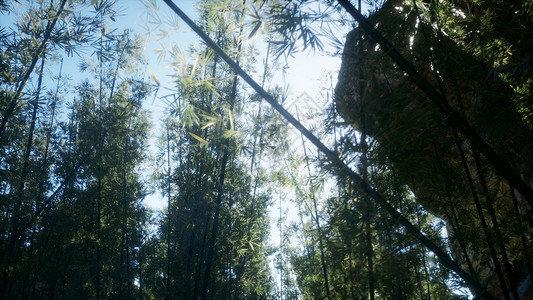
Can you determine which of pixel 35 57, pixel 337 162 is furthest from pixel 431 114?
pixel 35 57

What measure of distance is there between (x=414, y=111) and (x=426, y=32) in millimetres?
587

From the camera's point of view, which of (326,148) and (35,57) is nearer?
(326,148)

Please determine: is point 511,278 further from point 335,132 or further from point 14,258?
point 14,258

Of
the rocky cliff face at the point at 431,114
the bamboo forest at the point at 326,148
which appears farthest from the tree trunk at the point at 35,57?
the rocky cliff face at the point at 431,114

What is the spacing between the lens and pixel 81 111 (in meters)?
5.70

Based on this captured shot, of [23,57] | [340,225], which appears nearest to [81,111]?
[23,57]

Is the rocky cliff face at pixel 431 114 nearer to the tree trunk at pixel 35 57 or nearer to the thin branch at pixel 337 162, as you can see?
the thin branch at pixel 337 162

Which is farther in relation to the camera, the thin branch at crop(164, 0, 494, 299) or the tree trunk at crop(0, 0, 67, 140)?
the tree trunk at crop(0, 0, 67, 140)

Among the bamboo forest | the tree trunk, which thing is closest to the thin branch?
the bamboo forest

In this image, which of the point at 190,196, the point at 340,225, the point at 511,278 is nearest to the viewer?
the point at 511,278

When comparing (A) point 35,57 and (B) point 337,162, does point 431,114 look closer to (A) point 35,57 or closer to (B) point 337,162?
(B) point 337,162

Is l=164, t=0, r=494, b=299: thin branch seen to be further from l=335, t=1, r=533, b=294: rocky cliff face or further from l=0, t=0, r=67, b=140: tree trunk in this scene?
l=0, t=0, r=67, b=140: tree trunk

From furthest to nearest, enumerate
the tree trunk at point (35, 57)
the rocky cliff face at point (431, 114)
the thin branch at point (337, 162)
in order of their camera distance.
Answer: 1. the tree trunk at point (35, 57)
2. the rocky cliff face at point (431, 114)
3. the thin branch at point (337, 162)

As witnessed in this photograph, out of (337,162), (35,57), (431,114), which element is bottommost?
(337,162)
